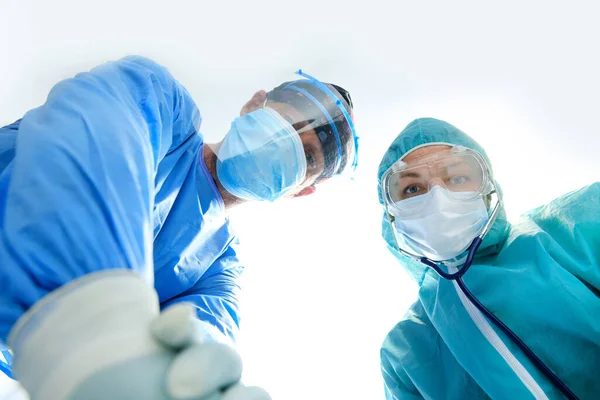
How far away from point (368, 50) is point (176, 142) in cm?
92

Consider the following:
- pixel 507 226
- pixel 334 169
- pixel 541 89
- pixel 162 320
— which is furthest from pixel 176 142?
pixel 541 89

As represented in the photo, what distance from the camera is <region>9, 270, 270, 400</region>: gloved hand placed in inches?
16.5

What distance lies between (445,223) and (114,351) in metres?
1.05

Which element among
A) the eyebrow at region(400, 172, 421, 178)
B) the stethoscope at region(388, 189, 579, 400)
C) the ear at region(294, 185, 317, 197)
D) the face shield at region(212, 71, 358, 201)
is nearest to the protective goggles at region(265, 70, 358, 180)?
the face shield at region(212, 71, 358, 201)

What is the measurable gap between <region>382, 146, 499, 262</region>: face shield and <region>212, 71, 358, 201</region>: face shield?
10.0 inches

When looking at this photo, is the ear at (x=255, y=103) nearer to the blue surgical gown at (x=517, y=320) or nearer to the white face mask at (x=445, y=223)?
the white face mask at (x=445, y=223)

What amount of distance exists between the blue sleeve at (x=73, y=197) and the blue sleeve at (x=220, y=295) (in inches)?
29.2

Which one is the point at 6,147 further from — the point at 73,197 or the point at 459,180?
the point at 459,180

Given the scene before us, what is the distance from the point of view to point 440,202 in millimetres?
1282

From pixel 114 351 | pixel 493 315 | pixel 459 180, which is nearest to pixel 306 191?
pixel 459 180

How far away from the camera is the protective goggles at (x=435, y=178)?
1335mm

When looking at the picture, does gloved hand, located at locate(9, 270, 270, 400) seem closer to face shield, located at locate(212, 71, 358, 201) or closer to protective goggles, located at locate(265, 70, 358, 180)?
face shield, located at locate(212, 71, 358, 201)

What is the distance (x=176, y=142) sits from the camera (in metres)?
1.40

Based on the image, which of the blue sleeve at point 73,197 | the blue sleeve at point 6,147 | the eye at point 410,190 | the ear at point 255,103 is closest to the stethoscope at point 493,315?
the eye at point 410,190
